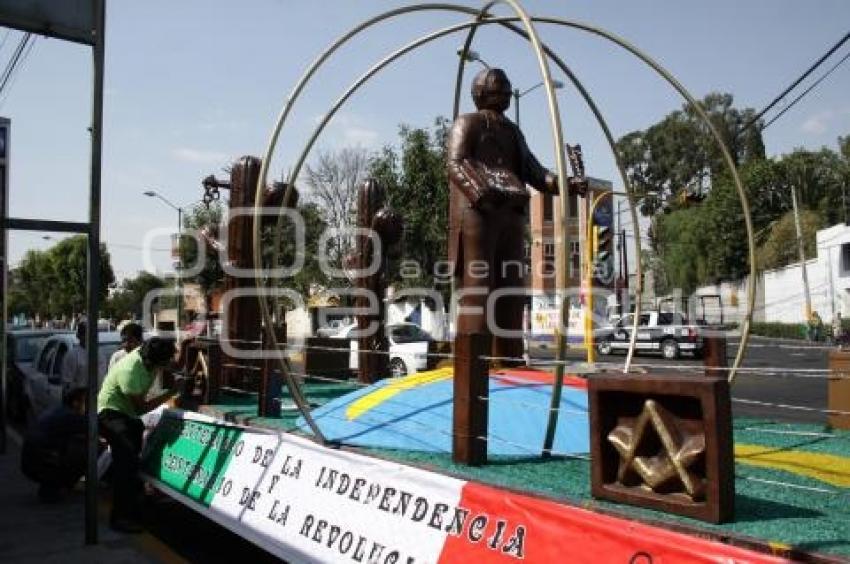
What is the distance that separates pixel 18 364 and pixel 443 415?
11.2m

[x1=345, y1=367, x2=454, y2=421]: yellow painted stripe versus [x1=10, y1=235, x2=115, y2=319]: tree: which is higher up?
[x1=10, y1=235, x2=115, y2=319]: tree

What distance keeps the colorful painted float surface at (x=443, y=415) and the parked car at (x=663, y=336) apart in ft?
68.2

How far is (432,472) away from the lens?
4184 mm

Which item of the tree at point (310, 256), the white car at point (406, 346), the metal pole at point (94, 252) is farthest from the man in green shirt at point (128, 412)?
the tree at point (310, 256)

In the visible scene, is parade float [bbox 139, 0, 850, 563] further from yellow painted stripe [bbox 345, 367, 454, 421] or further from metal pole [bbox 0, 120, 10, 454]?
metal pole [bbox 0, 120, 10, 454]

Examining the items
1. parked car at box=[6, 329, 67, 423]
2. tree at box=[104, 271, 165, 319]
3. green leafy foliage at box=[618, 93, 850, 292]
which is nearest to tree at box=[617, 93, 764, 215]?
green leafy foliage at box=[618, 93, 850, 292]

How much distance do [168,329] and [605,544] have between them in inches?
358

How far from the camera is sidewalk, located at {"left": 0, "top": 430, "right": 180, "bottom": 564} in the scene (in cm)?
589

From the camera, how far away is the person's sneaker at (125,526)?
21.6 ft


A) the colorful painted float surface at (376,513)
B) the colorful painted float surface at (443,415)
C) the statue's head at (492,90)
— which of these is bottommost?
the colorful painted float surface at (376,513)

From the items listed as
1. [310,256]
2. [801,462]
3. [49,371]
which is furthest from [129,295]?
[801,462]

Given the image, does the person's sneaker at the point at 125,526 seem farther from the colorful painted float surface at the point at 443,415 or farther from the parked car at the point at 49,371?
the parked car at the point at 49,371

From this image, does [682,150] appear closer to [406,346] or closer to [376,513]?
[406,346]

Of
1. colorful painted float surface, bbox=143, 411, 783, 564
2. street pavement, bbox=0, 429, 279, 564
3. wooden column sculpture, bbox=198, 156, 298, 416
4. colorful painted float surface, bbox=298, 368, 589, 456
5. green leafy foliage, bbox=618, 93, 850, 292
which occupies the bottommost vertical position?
street pavement, bbox=0, 429, 279, 564
